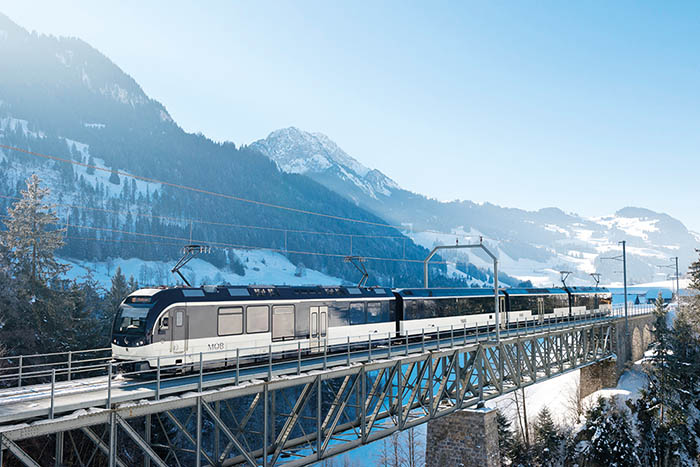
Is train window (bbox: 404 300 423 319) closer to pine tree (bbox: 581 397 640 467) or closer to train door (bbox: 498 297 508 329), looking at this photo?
train door (bbox: 498 297 508 329)

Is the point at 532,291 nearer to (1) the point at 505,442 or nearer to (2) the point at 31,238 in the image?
(1) the point at 505,442

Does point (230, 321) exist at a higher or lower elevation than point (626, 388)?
higher

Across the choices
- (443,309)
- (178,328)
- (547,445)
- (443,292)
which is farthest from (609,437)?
(178,328)

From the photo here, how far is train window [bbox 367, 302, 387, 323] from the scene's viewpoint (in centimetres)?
2973

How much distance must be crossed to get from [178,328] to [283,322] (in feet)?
17.2

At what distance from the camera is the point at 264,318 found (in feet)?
75.6

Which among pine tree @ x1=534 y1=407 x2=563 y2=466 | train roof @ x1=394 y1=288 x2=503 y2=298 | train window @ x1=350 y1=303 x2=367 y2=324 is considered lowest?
pine tree @ x1=534 y1=407 x2=563 y2=466

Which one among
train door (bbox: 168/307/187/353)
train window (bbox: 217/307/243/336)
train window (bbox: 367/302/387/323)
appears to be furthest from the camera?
train window (bbox: 367/302/387/323)

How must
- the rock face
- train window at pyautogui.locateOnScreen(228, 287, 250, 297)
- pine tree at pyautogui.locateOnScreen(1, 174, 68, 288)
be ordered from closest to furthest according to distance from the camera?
train window at pyautogui.locateOnScreen(228, 287, 250, 297) → the rock face → pine tree at pyautogui.locateOnScreen(1, 174, 68, 288)

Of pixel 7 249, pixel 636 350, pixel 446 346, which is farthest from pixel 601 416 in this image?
pixel 7 249

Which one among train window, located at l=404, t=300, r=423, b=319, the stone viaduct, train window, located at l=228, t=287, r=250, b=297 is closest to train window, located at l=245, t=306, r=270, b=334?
train window, located at l=228, t=287, r=250, b=297

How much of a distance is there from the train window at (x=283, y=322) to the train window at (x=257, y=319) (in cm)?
42

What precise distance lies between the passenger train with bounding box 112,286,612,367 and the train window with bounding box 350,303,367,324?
0.05 meters

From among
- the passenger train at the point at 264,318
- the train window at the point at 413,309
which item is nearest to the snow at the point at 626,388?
the passenger train at the point at 264,318
